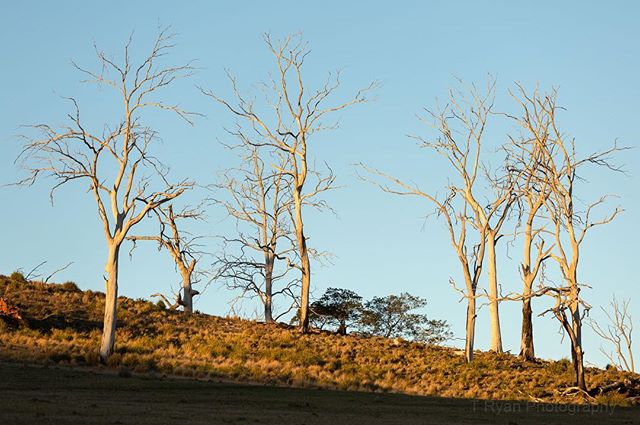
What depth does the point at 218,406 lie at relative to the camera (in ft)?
67.7

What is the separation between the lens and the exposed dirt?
17.1 m

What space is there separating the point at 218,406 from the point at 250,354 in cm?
1817

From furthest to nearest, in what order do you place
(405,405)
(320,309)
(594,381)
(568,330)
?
(320,309) → (594,381) → (568,330) → (405,405)

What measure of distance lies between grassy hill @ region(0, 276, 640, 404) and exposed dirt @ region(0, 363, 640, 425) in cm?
359

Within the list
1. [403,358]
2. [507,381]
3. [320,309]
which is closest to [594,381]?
[507,381]

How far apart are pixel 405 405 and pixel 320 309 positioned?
39083 mm

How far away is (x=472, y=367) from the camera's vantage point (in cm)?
3959

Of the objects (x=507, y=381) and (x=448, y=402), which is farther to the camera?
(x=507, y=381)

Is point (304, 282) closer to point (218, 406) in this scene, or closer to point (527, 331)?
point (527, 331)

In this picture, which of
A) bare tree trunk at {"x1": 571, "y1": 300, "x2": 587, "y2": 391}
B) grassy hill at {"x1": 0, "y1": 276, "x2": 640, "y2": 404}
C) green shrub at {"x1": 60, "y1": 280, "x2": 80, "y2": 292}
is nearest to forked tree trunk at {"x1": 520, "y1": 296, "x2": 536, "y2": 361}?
grassy hill at {"x1": 0, "y1": 276, "x2": 640, "y2": 404}

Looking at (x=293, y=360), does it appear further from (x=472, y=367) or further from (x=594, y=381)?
(x=594, y=381)

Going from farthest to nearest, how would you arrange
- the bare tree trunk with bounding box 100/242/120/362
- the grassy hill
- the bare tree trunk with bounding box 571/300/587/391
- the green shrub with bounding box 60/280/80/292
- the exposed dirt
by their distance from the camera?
1. the green shrub with bounding box 60/280/80/292
2. the bare tree trunk with bounding box 100/242/120/362
3. the grassy hill
4. the bare tree trunk with bounding box 571/300/587/391
5. the exposed dirt

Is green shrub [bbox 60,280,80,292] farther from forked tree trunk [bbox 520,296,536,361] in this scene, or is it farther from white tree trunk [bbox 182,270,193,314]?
forked tree trunk [bbox 520,296,536,361]

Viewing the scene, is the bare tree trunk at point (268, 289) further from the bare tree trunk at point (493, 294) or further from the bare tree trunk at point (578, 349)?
the bare tree trunk at point (578, 349)
